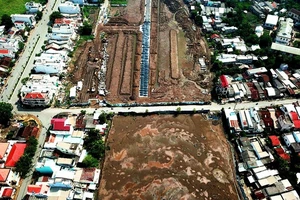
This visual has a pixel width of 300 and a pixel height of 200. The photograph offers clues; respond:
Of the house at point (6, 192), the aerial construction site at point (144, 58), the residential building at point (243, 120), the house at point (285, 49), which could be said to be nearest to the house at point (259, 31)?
the house at point (285, 49)

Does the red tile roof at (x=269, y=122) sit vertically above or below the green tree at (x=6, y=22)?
below

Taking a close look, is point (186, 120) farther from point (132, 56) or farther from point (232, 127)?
point (132, 56)

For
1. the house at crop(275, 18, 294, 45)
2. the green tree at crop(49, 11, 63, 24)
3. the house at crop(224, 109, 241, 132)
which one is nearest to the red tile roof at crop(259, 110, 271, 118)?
the house at crop(224, 109, 241, 132)

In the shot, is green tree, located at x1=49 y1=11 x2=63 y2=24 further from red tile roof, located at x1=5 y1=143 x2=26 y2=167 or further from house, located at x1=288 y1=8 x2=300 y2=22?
house, located at x1=288 y1=8 x2=300 y2=22

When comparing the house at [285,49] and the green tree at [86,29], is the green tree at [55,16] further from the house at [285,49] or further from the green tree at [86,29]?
the house at [285,49]

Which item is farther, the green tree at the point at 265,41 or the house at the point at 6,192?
the green tree at the point at 265,41

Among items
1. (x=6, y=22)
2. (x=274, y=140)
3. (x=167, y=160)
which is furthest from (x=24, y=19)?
(x=274, y=140)
